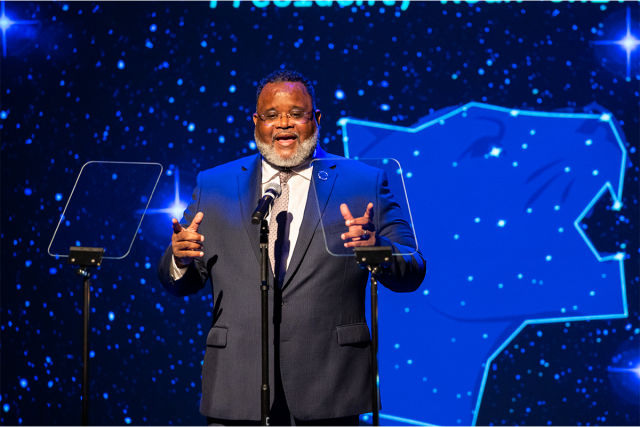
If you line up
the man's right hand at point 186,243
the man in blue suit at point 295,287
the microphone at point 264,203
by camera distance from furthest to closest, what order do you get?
1. the man in blue suit at point 295,287
2. the man's right hand at point 186,243
3. the microphone at point 264,203

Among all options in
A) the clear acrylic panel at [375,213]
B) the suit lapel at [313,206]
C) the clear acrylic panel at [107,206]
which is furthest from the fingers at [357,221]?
the clear acrylic panel at [107,206]

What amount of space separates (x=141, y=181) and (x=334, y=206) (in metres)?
0.65

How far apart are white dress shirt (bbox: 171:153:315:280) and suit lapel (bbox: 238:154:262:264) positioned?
0.04m

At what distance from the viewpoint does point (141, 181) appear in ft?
6.31

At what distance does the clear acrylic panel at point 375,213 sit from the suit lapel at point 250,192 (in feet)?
0.73

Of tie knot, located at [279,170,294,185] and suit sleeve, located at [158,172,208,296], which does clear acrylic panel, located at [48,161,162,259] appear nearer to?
suit sleeve, located at [158,172,208,296]

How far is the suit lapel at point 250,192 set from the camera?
1.94 metres

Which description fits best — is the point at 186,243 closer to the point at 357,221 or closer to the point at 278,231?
the point at 278,231

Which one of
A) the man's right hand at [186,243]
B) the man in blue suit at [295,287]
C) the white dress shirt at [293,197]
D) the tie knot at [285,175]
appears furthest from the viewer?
the tie knot at [285,175]

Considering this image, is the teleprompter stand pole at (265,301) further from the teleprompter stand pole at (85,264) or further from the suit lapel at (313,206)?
the teleprompter stand pole at (85,264)

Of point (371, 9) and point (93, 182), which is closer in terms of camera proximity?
point (93, 182)

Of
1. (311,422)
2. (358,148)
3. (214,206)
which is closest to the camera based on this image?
(311,422)

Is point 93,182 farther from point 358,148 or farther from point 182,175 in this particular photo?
point 358,148

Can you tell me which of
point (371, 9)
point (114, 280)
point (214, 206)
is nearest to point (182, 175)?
point (114, 280)
